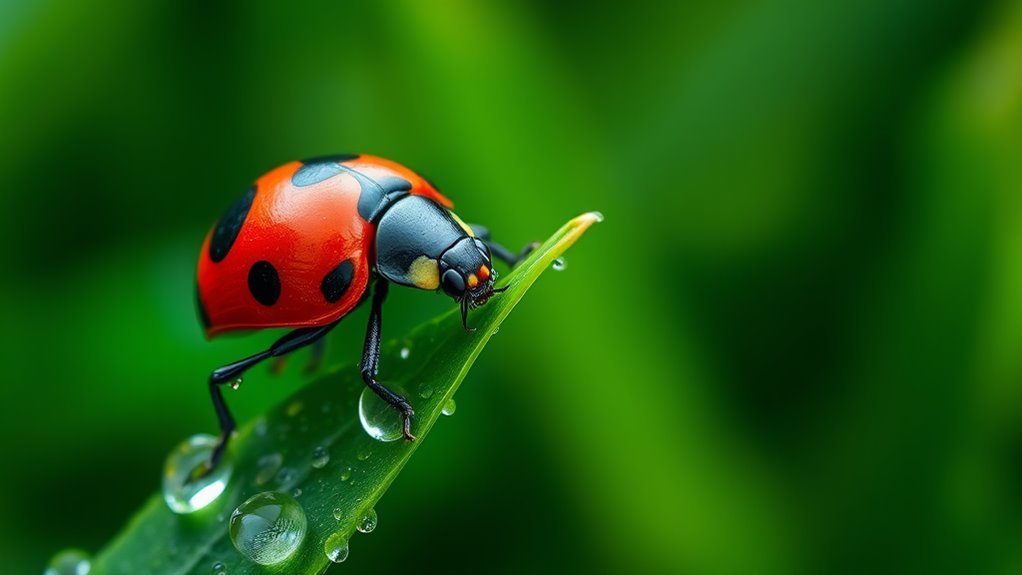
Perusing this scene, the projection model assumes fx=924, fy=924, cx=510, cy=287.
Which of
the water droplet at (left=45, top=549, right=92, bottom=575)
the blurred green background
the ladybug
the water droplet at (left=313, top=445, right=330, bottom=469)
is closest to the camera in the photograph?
the water droplet at (left=313, top=445, right=330, bottom=469)

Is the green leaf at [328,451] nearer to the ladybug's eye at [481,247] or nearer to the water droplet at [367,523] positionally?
the water droplet at [367,523]

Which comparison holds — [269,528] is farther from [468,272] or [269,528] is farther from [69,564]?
[69,564]

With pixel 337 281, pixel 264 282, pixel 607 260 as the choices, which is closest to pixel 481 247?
pixel 337 281

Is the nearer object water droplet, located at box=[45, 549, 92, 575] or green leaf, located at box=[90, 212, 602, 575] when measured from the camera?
green leaf, located at box=[90, 212, 602, 575]

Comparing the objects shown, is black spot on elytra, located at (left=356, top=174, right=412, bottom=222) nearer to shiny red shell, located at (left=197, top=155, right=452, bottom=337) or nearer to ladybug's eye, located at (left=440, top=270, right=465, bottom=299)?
shiny red shell, located at (left=197, top=155, right=452, bottom=337)

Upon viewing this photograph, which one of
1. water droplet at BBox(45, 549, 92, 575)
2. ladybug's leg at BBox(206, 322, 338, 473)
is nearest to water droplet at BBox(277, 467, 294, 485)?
ladybug's leg at BBox(206, 322, 338, 473)

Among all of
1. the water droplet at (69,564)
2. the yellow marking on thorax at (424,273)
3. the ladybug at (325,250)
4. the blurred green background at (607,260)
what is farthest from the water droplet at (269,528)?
the blurred green background at (607,260)

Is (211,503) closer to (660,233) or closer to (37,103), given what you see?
(660,233)
